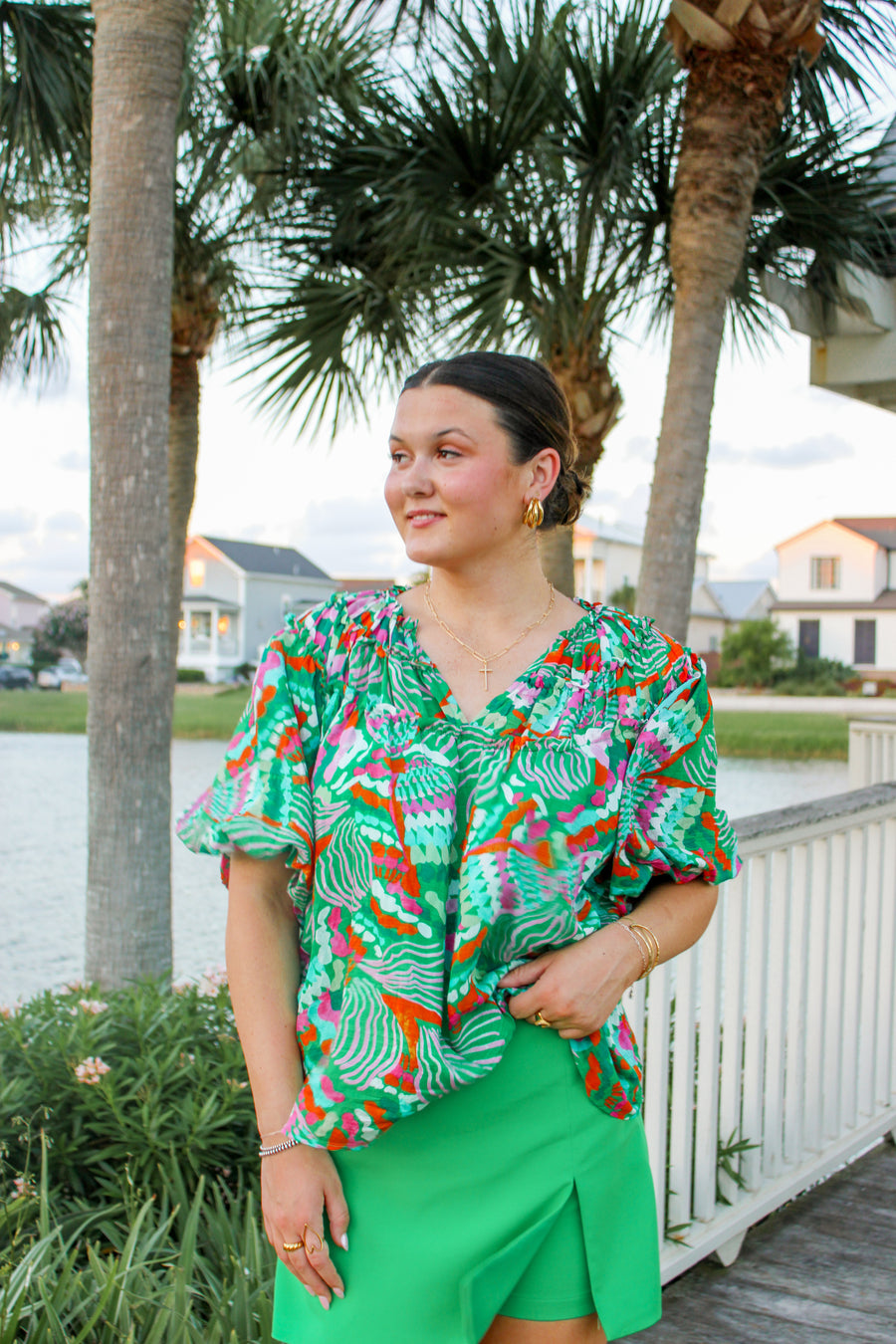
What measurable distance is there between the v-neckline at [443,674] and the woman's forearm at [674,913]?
308mm

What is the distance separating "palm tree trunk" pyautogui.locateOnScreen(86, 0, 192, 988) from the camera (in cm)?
351

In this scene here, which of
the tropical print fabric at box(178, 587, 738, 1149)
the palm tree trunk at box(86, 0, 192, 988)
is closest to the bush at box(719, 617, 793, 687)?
the palm tree trunk at box(86, 0, 192, 988)

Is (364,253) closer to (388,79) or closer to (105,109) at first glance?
(388,79)

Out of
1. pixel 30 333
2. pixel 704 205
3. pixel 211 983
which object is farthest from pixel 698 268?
pixel 30 333

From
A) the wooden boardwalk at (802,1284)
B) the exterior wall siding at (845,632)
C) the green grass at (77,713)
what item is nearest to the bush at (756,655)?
the exterior wall siding at (845,632)

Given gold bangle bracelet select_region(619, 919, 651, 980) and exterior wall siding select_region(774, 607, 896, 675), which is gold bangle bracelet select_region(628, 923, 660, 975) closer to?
gold bangle bracelet select_region(619, 919, 651, 980)

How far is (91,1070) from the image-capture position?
2.55 meters

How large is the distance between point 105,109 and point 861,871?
3.23 meters

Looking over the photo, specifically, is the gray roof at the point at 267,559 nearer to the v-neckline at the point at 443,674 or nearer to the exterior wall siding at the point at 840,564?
the exterior wall siding at the point at 840,564

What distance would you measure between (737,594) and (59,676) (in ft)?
90.1

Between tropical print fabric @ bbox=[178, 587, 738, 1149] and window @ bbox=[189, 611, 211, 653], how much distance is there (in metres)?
45.8

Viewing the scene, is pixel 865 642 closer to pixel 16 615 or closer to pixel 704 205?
pixel 704 205

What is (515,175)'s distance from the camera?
20.2ft

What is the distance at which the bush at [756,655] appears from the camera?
3300cm
